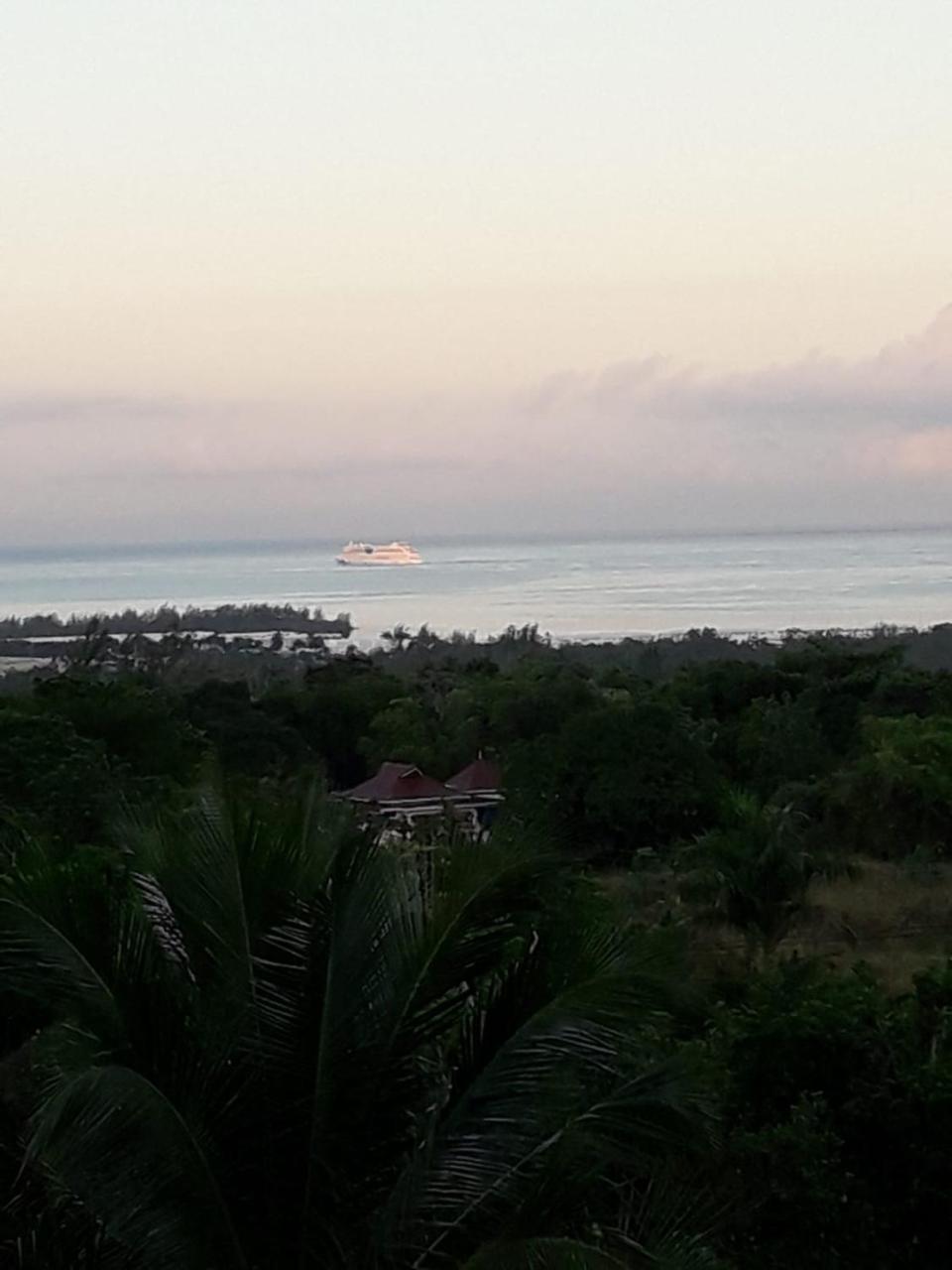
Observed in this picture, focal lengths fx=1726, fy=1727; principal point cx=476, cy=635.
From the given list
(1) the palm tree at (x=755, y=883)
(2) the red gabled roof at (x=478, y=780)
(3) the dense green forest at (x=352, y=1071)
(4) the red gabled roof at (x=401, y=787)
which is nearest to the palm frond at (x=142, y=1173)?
(3) the dense green forest at (x=352, y=1071)

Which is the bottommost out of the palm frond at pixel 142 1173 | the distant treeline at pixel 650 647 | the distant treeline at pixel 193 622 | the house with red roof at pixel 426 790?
the house with red roof at pixel 426 790

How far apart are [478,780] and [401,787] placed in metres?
1.69

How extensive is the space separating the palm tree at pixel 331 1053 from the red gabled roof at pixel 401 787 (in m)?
21.9

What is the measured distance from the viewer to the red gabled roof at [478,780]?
29.2 m

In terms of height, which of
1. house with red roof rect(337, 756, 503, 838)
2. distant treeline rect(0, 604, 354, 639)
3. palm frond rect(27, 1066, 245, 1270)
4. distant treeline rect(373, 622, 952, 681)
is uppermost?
distant treeline rect(0, 604, 354, 639)

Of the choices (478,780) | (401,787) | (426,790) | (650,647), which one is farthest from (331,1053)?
(650,647)

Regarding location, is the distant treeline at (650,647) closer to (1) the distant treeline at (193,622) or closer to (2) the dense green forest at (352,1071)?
(1) the distant treeline at (193,622)

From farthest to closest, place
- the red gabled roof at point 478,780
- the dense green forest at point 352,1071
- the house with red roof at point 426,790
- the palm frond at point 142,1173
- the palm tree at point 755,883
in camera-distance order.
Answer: the red gabled roof at point 478,780, the house with red roof at point 426,790, the palm tree at point 755,883, the dense green forest at point 352,1071, the palm frond at point 142,1173

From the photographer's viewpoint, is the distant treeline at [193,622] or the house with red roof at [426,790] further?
the distant treeline at [193,622]

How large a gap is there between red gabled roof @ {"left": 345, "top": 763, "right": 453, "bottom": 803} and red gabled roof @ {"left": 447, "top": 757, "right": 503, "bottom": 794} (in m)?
0.38

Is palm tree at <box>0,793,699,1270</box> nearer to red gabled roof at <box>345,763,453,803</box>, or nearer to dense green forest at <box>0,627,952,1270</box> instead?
dense green forest at <box>0,627,952,1270</box>

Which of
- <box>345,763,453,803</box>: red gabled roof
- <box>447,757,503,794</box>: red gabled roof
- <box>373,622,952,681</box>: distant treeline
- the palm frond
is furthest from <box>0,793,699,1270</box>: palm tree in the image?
<box>373,622,952,681</box>: distant treeline

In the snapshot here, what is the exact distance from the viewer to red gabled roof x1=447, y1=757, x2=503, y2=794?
29.2 m

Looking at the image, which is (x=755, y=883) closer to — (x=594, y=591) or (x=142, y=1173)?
(x=142, y=1173)
